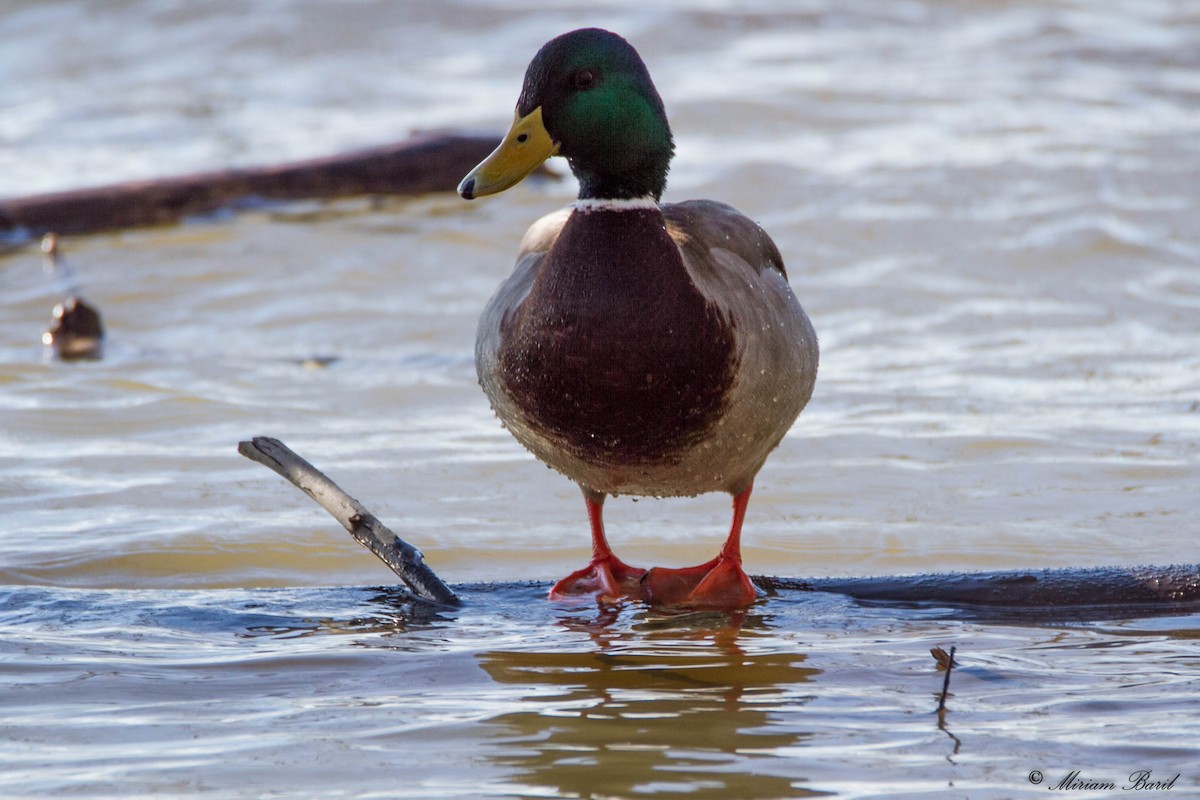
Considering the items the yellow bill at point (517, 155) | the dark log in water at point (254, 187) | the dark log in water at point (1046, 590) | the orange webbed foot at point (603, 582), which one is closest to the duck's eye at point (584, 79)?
the yellow bill at point (517, 155)

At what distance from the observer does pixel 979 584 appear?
4.12m

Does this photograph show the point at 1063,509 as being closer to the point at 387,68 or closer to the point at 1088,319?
the point at 1088,319

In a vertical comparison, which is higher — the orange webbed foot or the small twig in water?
the small twig in water

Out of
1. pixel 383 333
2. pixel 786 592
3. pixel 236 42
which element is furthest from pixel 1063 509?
pixel 236 42

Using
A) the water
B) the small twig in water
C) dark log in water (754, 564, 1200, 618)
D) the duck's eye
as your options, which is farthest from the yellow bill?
the small twig in water

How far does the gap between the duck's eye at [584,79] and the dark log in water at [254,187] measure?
5834 mm

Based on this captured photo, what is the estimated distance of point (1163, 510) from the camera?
5.33m

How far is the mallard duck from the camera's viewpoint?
397cm

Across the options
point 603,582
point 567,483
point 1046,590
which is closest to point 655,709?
point 603,582

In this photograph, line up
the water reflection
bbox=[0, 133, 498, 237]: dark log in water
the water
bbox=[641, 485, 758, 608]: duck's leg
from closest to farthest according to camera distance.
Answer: the water reflection < the water < bbox=[641, 485, 758, 608]: duck's leg < bbox=[0, 133, 498, 237]: dark log in water

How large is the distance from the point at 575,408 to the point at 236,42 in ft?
40.7

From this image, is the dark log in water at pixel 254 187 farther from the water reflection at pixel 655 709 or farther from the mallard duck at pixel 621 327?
the water reflection at pixel 655 709

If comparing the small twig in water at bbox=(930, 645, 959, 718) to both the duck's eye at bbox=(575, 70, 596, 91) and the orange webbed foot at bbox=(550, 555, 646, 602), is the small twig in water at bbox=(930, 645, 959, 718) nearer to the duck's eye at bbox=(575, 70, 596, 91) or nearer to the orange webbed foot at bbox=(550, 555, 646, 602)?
A: the orange webbed foot at bbox=(550, 555, 646, 602)

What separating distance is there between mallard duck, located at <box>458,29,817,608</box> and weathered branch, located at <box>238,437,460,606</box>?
0.46 m
